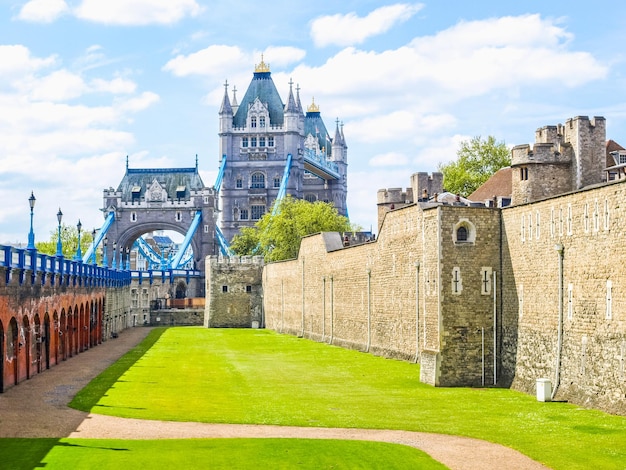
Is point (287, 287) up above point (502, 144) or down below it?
below

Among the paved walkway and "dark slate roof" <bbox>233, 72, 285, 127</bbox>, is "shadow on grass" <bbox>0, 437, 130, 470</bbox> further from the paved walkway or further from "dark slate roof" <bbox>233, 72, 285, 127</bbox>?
"dark slate roof" <bbox>233, 72, 285, 127</bbox>

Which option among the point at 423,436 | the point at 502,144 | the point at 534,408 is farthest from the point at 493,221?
the point at 502,144

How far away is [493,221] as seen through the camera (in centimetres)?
3431

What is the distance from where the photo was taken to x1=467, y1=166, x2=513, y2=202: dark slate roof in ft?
191

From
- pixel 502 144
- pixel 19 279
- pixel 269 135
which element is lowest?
pixel 19 279

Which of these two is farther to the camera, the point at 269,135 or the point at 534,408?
the point at 269,135

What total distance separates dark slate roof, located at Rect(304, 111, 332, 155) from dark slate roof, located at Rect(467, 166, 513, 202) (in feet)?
370

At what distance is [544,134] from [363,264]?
1043 centimetres

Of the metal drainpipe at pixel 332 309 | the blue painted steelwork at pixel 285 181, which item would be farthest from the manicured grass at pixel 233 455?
the blue painted steelwork at pixel 285 181

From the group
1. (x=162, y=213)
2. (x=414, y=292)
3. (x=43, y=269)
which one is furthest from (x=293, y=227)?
(x=43, y=269)

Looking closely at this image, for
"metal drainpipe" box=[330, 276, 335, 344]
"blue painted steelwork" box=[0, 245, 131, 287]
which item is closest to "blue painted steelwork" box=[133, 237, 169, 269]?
"blue painted steelwork" box=[0, 245, 131, 287]

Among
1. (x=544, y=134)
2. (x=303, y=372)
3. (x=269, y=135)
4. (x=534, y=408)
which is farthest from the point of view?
(x=269, y=135)

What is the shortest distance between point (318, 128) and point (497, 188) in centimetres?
11838

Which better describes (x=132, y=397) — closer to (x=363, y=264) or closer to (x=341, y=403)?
(x=341, y=403)
